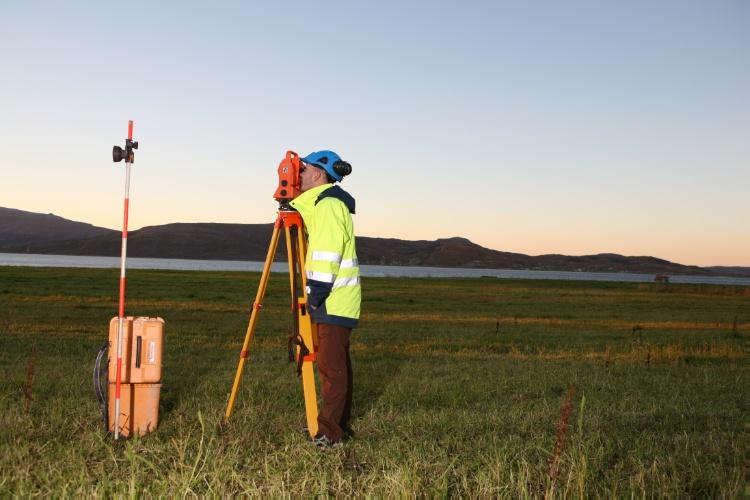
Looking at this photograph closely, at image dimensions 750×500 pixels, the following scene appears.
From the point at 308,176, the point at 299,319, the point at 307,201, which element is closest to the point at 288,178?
the point at 308,176

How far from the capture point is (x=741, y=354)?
49.6ft

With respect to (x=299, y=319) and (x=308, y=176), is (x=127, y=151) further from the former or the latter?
(x=299, y=319)

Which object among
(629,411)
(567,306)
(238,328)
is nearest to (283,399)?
(629,411)

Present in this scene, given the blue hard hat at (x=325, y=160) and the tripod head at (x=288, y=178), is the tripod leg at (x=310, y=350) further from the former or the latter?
the blue hard hat at (x=325, y=160)

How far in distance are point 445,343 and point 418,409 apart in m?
8.92

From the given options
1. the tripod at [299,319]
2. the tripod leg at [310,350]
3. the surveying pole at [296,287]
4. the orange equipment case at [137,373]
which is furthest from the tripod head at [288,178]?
the orange equipment case at [137,373]

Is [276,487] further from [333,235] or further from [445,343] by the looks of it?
[445,343]

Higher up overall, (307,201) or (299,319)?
(307,201)

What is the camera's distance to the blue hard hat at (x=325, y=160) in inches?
236

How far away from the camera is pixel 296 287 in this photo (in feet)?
20.6

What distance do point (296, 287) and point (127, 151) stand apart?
1.87 metres

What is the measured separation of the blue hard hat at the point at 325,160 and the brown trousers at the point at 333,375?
1.32 m

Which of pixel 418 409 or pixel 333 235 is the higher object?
pixel 333 235

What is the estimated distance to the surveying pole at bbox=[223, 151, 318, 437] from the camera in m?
6.02
